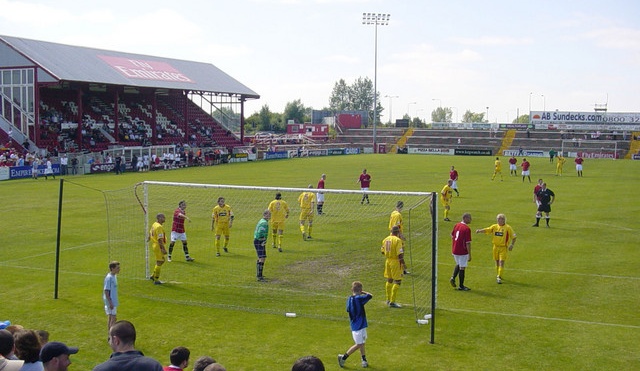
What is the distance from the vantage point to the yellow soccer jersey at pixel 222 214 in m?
20.0

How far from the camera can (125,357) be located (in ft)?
18.1

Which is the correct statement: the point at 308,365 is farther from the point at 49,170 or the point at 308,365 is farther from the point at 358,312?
the point at 49,170

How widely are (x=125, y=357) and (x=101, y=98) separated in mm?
59951

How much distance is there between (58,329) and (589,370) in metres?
10.5

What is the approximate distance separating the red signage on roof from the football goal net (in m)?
31.5

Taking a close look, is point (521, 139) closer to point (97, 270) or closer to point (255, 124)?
point (255, 124)

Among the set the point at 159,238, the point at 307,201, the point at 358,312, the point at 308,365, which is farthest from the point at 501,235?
the point at 308,365

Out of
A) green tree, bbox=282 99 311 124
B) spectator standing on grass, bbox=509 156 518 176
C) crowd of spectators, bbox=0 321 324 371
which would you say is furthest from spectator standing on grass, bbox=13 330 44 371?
green tree, bbox=282 99 311 124

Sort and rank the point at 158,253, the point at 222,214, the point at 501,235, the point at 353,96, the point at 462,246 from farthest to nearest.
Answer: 1. the point at 353,96
2. the point at 222,214
3. the point at 501,235
4. the point at 158,253
5. the point at 462,246

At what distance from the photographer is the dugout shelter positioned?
1940 inches

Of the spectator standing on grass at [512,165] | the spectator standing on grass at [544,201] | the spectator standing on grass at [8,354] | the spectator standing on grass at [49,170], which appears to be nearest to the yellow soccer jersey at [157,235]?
the spectator standing on grass at [8,354]

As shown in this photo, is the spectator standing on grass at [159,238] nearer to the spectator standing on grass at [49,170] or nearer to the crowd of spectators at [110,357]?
the crowd of spectators at [110,357]

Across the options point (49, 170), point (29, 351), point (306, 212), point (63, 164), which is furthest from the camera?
point (63, 164)

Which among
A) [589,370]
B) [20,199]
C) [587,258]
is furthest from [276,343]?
[20,199]
